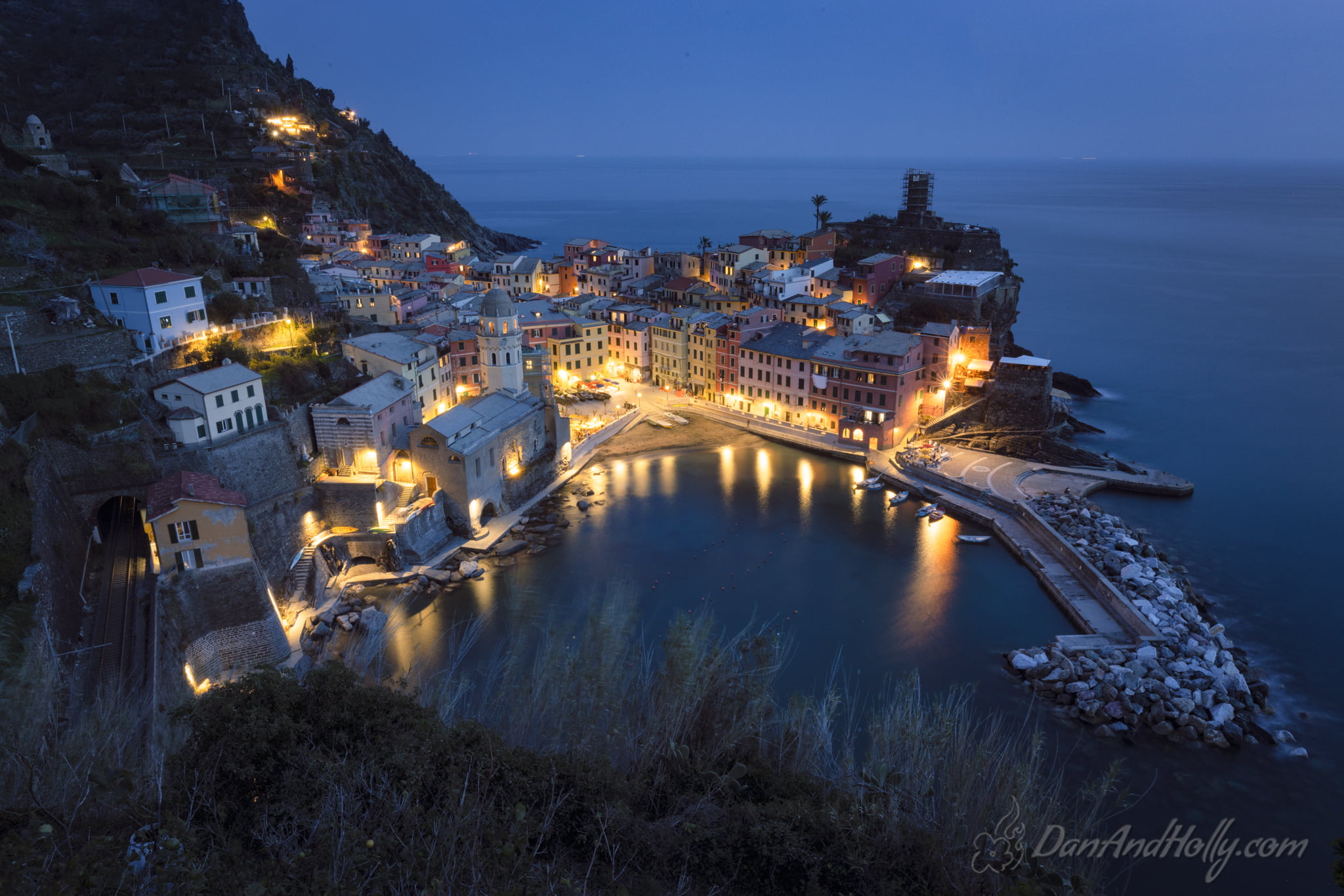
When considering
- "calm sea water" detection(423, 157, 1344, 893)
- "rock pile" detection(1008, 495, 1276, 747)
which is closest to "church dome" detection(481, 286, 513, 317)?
"calm sea water" detection(423, 157, 1344, 893)

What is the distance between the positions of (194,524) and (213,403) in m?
4.26

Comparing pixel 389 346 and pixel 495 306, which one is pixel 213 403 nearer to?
pixel 389 346

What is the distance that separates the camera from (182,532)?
15758 millimetres

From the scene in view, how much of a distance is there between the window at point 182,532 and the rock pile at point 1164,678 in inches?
694

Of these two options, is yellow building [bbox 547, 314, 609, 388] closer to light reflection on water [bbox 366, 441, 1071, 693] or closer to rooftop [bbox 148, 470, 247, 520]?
light reflection on water [bbox 366, 441, 1071, 693]

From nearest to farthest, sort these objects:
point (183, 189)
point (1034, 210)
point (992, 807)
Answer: point (992, 807)
point (183, 189)
point (1034, 210)

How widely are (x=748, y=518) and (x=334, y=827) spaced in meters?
18.3

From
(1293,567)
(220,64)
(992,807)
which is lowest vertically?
(1293,567)

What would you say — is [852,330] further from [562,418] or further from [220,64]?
[220,64]

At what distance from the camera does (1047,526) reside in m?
22.6

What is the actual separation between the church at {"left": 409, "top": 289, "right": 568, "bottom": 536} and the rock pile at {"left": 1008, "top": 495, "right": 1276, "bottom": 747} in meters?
15.3

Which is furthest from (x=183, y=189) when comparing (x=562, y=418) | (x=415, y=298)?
(x=562, y=418)

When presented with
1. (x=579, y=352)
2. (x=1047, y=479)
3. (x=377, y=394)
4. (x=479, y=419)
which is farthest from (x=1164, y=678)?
(x=579, y=352)

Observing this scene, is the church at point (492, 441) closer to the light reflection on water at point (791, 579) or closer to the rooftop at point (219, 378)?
the light reflection on water at point (791, 579)
